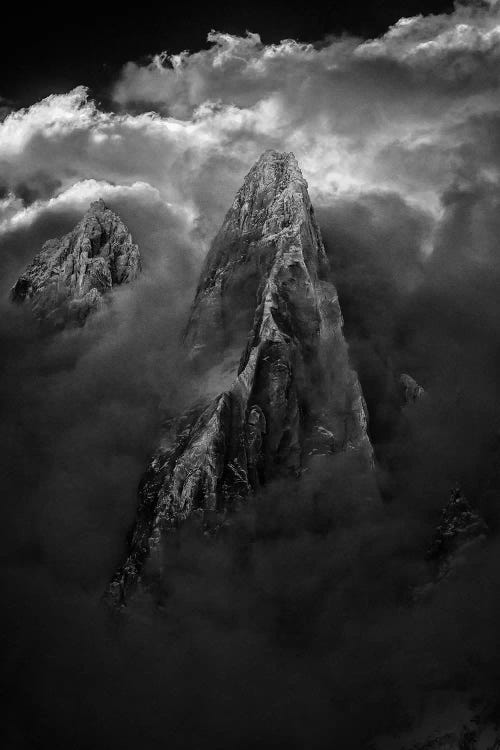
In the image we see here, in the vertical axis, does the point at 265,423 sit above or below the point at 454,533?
above

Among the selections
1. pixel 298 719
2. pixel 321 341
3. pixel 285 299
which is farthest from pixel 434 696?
pixel 285 299

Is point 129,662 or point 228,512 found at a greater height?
point 228,512

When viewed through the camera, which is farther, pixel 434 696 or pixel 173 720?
pixel 173 720

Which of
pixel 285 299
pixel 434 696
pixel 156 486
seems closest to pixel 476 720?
pixel 434 696

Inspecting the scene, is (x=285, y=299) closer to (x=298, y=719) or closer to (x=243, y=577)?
(x=243, y=577)

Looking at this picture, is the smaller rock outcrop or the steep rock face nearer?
the steep rock face

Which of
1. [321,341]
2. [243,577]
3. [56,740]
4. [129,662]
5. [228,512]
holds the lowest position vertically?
[56,740]

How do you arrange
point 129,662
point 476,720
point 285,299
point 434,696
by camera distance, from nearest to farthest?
point 476,720
point 434,696
point 129,662
point 285,299

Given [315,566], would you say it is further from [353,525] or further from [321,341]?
[321,341]

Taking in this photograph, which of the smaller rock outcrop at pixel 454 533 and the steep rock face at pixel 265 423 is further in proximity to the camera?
the smaller rock outcrop at pixel 454 533

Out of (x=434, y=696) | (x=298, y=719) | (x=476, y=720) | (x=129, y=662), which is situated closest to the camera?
(x=476, y=720)

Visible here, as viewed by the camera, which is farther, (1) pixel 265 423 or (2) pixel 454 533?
(2) pixel 454 533
